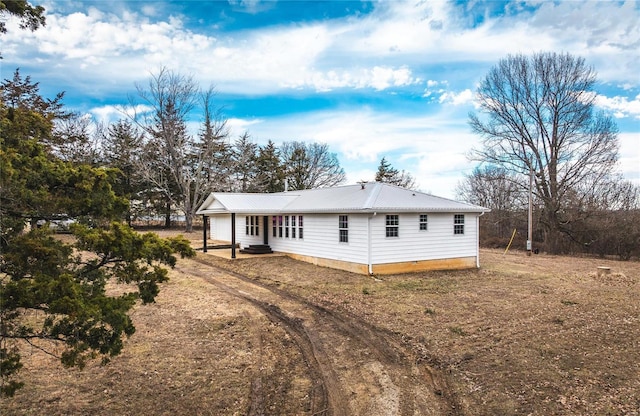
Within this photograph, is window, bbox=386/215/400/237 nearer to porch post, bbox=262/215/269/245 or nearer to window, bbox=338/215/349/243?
window, bbox=338/215/349/243

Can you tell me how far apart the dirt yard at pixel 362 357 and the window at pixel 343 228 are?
370 cm

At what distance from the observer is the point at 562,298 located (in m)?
11.1

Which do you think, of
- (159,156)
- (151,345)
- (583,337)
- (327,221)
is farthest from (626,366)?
(159,156)

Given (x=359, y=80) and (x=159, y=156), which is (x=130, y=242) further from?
(x=159, y=156)

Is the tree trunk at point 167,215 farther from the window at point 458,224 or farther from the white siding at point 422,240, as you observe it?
the window at point 458,224

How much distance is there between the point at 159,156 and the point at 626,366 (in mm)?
34915

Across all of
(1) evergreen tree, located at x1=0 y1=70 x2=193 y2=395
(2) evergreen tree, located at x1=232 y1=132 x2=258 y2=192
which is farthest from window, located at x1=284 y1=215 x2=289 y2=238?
(2) evergreen tree, located at x1=232 y1=132 x2=258 y2=192

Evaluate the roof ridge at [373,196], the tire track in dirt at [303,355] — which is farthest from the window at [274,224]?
the tire track in dirt at [303,355]

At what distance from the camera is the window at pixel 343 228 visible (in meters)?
15.5

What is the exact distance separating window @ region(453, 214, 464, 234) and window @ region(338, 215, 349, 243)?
493 centimetres

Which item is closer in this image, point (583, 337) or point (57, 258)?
point (57, 258)

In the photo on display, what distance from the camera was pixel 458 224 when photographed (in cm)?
1675

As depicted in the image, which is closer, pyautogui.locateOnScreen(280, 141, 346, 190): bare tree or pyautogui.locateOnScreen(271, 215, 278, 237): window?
pyautogui.locateOnScreen(271, 215, 278, 237): window

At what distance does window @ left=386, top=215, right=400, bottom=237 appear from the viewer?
1493 cm
